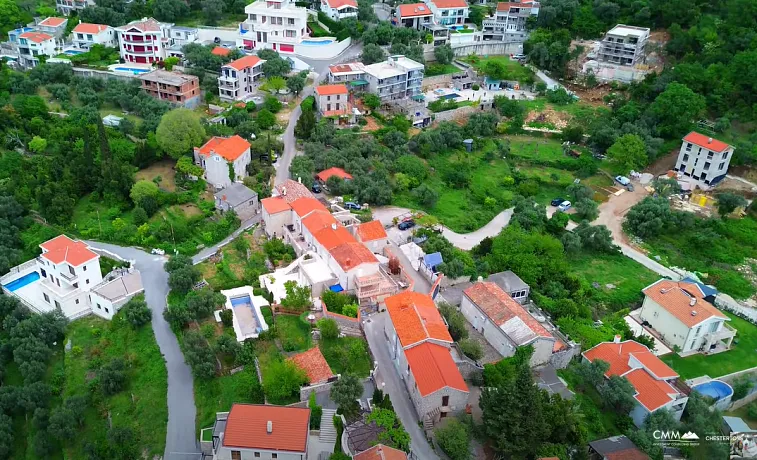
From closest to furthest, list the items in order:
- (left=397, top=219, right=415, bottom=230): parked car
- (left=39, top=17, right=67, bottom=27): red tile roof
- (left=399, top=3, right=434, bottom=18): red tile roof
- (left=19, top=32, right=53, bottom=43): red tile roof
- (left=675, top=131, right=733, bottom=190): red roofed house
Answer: (left=397, top=219, right=415, bottom=230): parked car → (left=675, top=131, right=733, bottom=190): red roofed house → (left=19, top=32, right=53, bottom=43): red tile roof → (left=39, top=17, right=67, bottom=27): red tile roof → (left=399, top=3, right=434, bottom=18): red tile roof

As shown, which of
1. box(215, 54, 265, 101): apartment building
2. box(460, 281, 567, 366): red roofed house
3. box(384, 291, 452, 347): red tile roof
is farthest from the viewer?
box(215, 54, 265, 101): apartment building

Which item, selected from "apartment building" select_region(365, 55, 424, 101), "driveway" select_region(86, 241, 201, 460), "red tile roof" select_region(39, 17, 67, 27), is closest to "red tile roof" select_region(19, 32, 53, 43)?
"red tile roof" select_region(39, 17, 67, 27)

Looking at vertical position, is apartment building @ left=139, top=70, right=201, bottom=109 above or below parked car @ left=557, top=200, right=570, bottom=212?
above

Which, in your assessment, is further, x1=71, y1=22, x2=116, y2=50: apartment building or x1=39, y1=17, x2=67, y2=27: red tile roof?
x1=39, y1=17, x2=67, y2=27: red tile roof

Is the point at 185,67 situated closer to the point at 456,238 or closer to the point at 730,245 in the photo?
the point at 456,238

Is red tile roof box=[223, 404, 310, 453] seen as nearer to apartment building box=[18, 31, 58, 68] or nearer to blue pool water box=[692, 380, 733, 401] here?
blue pool water box=[692, 380, 733, 401]

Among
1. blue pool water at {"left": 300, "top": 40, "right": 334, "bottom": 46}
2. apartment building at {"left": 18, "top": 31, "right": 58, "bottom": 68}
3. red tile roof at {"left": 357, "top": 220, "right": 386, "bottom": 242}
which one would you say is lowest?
red tile roof at {"left": 357, "top": 220, "right": 386, "bottom": 242}

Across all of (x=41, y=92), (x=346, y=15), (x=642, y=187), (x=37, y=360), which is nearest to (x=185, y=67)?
(x=41, y=92)
